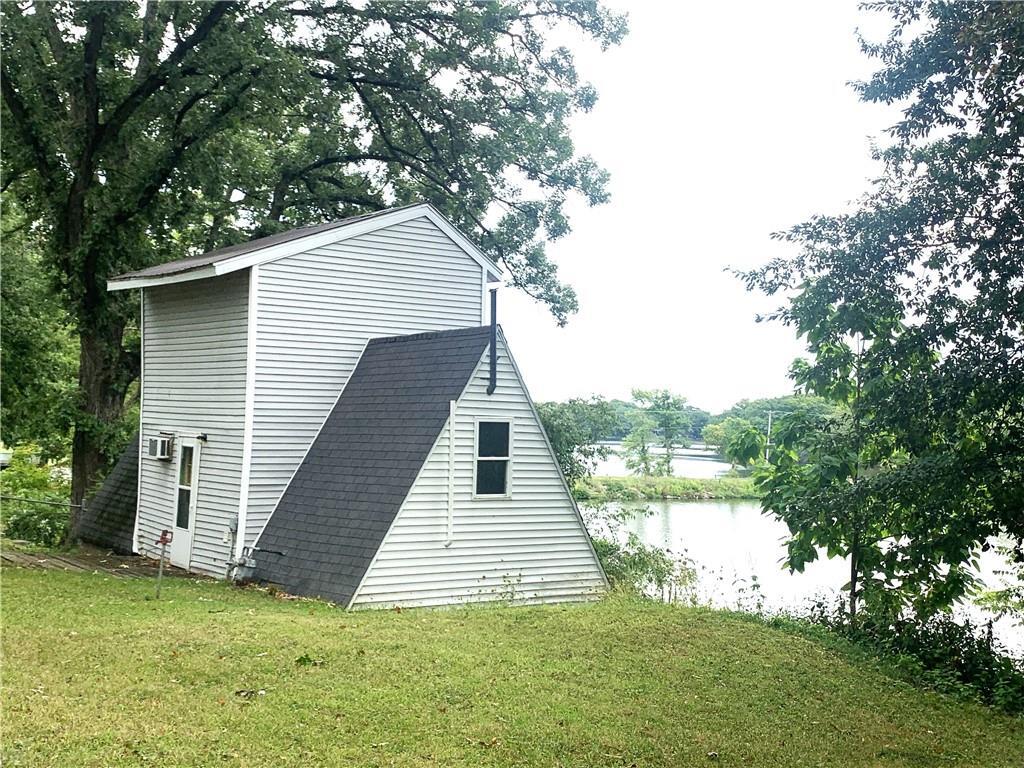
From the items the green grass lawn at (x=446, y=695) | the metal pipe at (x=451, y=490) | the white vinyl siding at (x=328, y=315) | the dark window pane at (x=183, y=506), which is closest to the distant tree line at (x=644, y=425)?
the white vinyl siding at (x=328, y=315)

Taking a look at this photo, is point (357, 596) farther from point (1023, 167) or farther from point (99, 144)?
point (99, 144)

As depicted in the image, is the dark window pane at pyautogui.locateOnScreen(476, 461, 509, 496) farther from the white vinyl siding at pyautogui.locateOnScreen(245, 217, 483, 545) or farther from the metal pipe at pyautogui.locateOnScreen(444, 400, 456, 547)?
the white vinyl siding at pyautogui.locateOnScreen(245, 217, 483, 545)

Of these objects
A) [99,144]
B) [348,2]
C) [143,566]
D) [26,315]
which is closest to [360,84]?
[348,2]

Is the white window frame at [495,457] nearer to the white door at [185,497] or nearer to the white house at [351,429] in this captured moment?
the white house at [351,429]

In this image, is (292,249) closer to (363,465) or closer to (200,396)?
(200,396)

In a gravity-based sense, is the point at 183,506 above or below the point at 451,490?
below

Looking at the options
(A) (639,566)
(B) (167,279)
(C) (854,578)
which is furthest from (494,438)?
(A) (639,566)

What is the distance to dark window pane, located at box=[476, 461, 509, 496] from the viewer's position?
1225cm

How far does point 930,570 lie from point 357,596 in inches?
241

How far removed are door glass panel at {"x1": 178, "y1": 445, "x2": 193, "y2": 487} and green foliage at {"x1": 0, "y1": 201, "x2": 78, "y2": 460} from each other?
5.62 metres

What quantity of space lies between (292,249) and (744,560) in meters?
12.5

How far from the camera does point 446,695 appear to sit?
6875mm

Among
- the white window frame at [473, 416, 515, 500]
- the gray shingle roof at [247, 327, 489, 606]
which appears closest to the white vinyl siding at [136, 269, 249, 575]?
the gray shingle roof at [247, 327, 489, 606]

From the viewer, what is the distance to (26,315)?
2100cm
